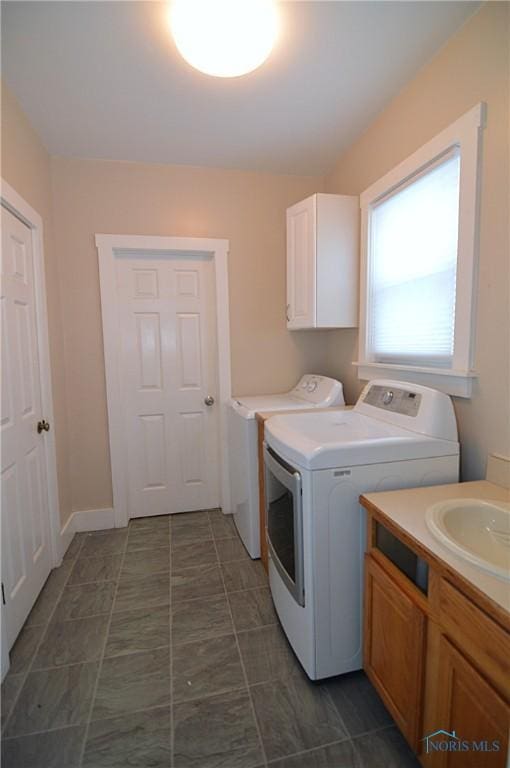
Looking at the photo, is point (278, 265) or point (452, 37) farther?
point (278, 265)

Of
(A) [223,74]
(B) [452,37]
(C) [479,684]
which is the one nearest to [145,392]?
(A) [223,74]

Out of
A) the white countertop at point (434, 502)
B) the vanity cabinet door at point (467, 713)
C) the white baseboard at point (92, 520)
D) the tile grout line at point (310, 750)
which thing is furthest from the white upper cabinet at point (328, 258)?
the white baseboard at point (92, 520)

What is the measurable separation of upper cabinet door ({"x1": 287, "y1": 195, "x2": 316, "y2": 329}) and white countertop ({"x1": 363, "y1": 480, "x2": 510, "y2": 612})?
1273 millimetres

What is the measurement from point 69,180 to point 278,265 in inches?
60.7

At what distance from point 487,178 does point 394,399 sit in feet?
3.10

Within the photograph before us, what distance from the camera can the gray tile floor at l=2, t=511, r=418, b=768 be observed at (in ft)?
3.76

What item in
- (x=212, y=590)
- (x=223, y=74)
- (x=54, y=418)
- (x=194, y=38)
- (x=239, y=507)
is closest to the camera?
(x=194, y=38)

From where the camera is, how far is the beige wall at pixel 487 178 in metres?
1.26

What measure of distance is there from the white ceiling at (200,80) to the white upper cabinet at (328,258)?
1.46ft

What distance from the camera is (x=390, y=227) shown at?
6.31ft

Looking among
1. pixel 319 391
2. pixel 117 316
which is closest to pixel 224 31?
pixel 117 316

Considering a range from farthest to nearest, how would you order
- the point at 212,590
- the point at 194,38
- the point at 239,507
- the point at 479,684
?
the point at 239,507
the point at 212,590
the point at 194,38
the point at 479,684

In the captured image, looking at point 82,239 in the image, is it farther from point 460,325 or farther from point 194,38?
point 460,325

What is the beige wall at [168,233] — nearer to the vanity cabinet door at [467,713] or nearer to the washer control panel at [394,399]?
the washer control panel at [394,399]
